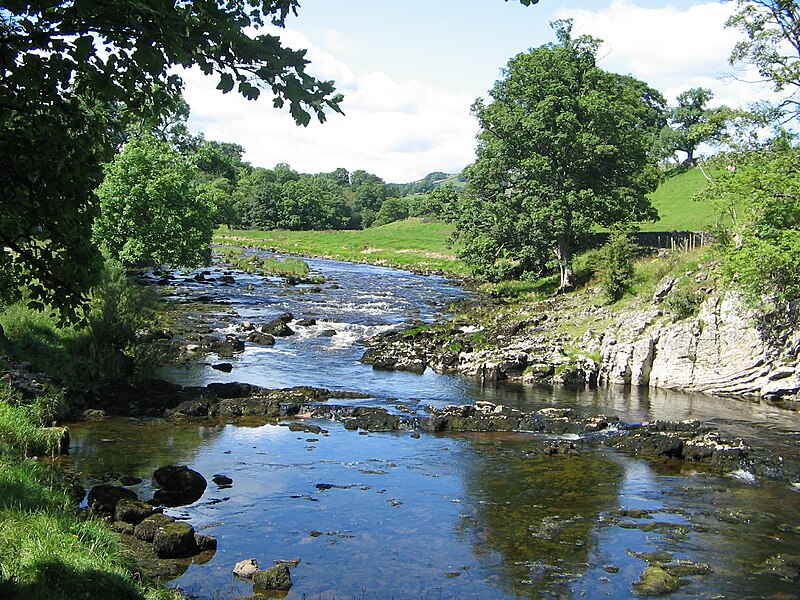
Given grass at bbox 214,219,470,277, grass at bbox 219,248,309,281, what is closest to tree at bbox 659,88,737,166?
grass at bbox 214,219,470,277

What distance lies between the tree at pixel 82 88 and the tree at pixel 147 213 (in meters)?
40.4

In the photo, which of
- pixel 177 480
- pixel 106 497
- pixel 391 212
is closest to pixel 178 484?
pixel 177 480

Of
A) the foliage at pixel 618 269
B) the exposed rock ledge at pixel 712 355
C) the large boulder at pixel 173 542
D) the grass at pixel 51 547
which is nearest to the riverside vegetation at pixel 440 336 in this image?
the grass at pixel 51 547

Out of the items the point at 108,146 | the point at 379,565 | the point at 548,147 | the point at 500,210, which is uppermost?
the point at 548,147

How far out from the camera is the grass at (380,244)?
8936cm

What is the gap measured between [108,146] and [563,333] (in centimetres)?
3149

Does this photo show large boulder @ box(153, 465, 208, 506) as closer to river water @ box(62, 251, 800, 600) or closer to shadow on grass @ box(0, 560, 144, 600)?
river water @ box(62, 251, 800, 600)

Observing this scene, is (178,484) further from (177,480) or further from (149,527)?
(149,527)

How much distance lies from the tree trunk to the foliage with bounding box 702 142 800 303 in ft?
64.1

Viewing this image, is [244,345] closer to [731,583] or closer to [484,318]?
[484,318]

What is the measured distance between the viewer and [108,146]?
8.72m

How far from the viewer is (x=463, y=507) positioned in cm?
1739

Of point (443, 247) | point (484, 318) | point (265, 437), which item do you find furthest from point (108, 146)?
point (443, 247)

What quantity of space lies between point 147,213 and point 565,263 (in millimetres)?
28867
